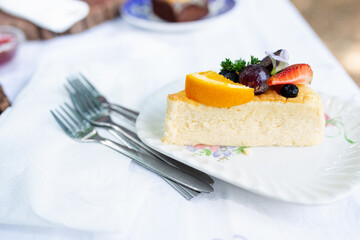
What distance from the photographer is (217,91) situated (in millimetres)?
1259

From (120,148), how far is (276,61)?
2.32 feet

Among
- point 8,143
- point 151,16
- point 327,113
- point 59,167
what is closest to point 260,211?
point 327,113

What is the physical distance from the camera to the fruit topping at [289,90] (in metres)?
1.29

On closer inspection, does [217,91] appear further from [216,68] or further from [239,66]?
[216,68]

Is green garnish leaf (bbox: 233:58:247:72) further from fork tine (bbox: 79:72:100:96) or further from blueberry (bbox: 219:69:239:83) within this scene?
fork tine (bbox: 79:72:100:96)

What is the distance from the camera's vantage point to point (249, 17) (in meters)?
2.61

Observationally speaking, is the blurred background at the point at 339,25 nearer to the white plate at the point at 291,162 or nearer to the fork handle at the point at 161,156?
the white plate at the point at 291,162

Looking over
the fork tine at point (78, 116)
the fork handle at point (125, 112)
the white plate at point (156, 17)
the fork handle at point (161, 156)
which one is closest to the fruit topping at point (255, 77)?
the fork handle at point (161, 156)

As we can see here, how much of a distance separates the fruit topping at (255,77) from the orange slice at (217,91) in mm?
28

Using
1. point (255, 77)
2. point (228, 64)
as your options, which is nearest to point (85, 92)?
point (228, 64)

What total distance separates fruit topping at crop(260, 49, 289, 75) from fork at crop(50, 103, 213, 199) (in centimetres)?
54

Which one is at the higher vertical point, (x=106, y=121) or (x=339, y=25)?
(x=106, y=121)

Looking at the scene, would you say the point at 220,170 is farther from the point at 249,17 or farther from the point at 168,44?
the point at 249,17

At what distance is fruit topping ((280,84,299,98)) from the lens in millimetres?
1292
